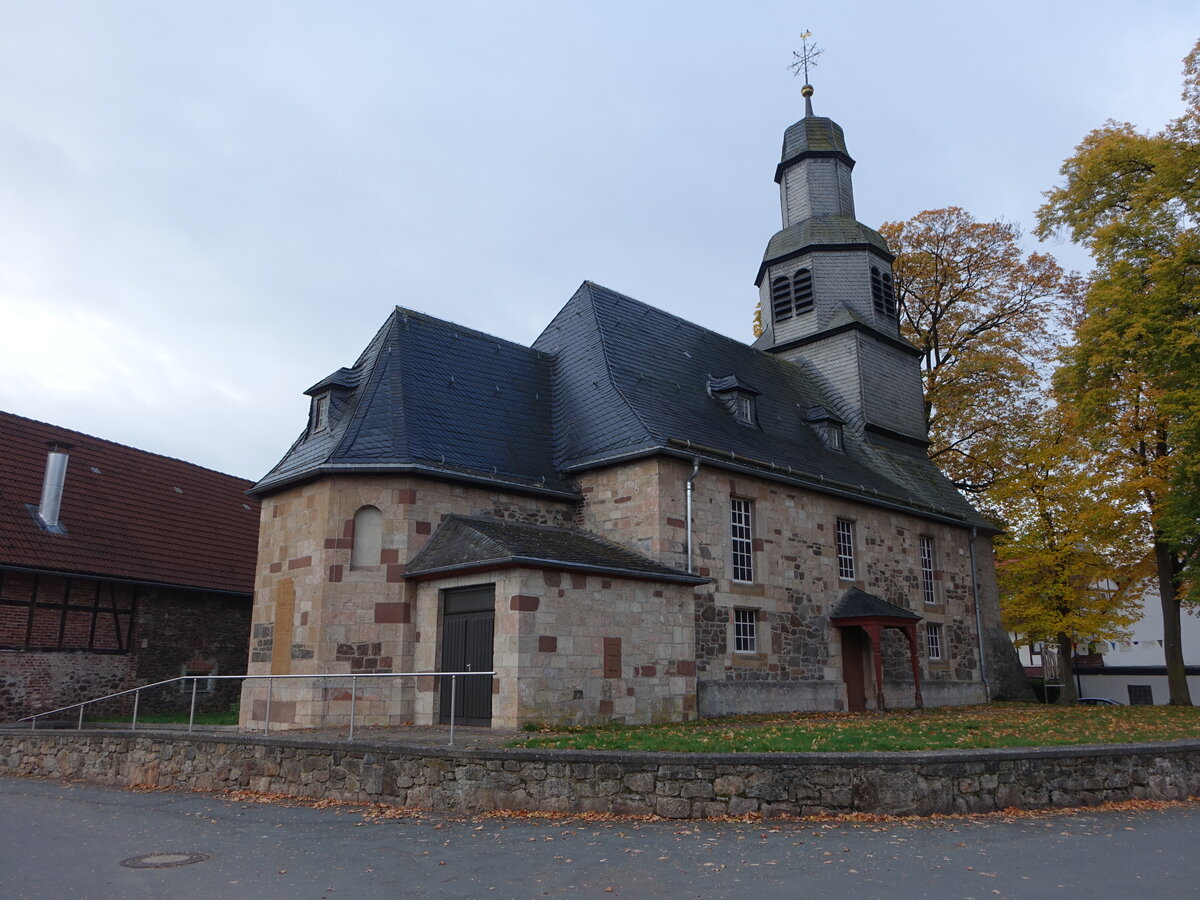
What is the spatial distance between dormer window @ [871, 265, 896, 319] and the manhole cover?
77.0 ft

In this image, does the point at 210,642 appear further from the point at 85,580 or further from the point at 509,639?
the point at 509,639

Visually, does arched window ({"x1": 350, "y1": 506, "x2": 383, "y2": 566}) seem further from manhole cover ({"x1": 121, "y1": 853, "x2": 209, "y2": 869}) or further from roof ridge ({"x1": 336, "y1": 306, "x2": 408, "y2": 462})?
manhole cover ({"x1": 121, "y1": 853, "x2": 209, "y2": 869})

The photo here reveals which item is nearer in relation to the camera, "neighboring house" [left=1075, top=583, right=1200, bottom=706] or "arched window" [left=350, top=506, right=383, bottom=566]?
"arched window" [left=350, top=506, right=383, bottom=566]

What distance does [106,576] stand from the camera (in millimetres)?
20812

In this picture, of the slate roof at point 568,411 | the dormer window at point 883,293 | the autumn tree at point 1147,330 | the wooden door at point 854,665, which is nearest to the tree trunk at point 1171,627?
the autumn tree at point 1147,330

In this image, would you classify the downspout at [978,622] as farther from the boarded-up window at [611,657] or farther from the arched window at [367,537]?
the arched window at [367,537]

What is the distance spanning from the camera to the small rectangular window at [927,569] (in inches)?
926

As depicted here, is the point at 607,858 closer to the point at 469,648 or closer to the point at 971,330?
the point at 469,648

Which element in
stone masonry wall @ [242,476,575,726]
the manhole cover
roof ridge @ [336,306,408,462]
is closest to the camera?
the manhole cover

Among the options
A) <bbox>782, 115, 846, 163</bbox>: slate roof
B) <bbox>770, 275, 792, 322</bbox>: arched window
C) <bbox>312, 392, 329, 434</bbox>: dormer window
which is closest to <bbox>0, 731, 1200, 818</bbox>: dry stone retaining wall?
<bbox>312, 392, 329, 434</bbox>: dormer window

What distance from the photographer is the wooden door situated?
20.0 meters

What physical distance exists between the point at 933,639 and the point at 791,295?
34.7 feet

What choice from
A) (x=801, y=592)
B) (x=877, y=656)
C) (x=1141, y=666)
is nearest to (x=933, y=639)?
(x=877, y=656)

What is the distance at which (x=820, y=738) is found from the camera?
460 inches
